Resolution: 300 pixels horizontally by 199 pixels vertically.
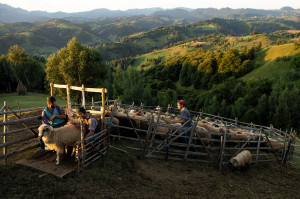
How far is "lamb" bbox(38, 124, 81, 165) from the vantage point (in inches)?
288

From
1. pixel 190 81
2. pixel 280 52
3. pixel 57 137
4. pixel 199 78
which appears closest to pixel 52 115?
pixel 57 137

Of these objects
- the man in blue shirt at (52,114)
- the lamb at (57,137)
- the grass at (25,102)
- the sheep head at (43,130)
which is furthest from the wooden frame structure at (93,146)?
the grass at (25,102)

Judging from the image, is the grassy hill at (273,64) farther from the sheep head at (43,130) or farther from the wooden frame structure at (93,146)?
the sheep head at (43,130)

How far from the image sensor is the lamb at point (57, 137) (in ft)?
24.0

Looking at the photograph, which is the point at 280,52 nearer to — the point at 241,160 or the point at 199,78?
the point at 199,78

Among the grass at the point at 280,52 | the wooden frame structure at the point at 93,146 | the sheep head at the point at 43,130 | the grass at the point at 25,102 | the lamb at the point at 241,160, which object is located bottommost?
the grass at the point at 25,102

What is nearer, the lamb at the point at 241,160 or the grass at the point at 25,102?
the lamb at the point at 241,160

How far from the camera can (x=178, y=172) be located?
8914mm

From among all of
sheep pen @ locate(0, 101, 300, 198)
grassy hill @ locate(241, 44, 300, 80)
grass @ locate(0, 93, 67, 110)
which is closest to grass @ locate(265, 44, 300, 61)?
grassy hill @ locate(241, 44, 300, 80)

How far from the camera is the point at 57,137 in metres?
7.53

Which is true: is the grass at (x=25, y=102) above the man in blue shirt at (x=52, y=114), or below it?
below

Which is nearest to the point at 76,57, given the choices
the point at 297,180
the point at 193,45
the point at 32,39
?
the point at 297,180

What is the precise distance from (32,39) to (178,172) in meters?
239

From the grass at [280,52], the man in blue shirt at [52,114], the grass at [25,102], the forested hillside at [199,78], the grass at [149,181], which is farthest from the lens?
the grass at [280,52]
